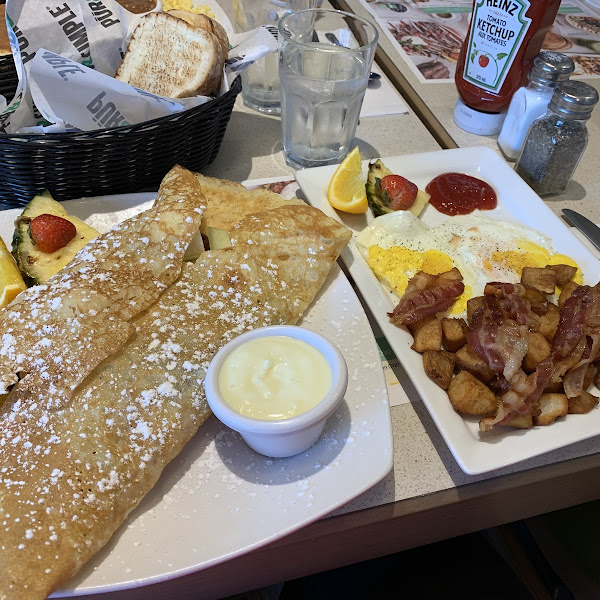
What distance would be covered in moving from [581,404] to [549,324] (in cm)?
19

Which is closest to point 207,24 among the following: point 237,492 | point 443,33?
point 237,492

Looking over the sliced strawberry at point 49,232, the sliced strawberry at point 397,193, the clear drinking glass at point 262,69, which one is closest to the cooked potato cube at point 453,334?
the sliced strawberry at point 397,193

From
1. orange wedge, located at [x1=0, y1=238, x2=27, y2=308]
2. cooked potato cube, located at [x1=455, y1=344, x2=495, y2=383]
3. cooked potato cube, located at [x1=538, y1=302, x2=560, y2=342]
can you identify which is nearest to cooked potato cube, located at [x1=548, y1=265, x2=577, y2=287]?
cooked potato cube, located at [x1=538, y1=302, x2=560, y2=342]

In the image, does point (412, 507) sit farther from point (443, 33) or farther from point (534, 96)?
point (443, 33)

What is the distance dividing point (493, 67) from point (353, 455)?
5.06 feet

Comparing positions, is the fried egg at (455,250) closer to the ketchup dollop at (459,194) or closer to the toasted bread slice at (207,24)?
the ketchup dollop at (459,194)

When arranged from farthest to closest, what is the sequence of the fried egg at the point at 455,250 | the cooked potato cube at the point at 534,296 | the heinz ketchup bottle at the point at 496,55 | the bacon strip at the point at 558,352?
the heinz ketchup bottle at the point at 496,55 → the fried egg at the point at 455,250 → the cooked potato cube at the point at 534,296 → the bacon strip at the point at 558,352

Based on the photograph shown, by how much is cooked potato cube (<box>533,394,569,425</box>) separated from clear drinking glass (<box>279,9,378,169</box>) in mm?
1050

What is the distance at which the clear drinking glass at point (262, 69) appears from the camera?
1.99 m

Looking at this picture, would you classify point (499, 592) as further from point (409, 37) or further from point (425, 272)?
point (409, 37)

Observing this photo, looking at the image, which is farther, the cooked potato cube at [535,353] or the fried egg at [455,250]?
the fried egg at [455,250]

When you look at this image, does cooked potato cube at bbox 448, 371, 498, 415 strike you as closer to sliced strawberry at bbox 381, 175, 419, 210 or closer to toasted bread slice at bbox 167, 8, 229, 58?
sliced strawberry at bbox 381, 175, 419, 210

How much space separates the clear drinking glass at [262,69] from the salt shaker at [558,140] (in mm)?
Answer: 918

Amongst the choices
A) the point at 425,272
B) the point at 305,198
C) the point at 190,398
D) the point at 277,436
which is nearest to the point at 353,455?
the point at 277,436
